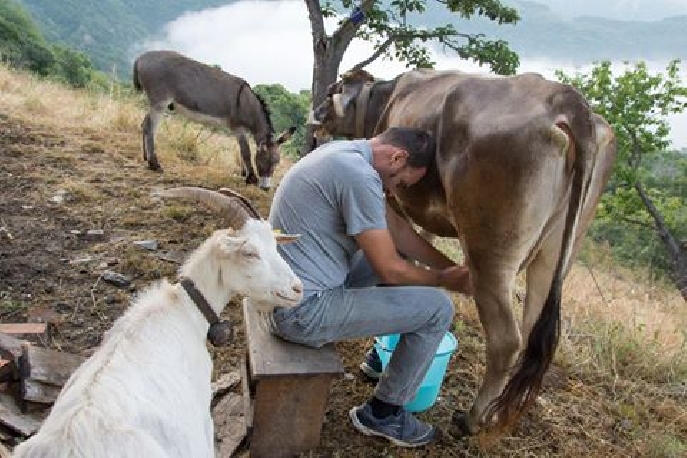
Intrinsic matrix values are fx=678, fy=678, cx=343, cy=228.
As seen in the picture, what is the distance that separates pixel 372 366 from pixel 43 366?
1.78 meters

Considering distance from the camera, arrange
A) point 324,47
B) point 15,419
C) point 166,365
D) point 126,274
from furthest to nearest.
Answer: point 324,47
point 126,274
point 15,419
point 166,365

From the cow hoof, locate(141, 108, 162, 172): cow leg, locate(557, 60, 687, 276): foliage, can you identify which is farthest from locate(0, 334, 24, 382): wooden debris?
locate(557, 60, 687, 276): foliage

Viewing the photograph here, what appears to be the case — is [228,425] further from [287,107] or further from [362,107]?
[287,107]

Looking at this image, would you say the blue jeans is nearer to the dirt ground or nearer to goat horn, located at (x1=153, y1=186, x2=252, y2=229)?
the dirt ground

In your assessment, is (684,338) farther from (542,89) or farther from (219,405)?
(219,405)

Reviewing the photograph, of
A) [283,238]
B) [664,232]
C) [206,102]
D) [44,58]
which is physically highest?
[283,238]

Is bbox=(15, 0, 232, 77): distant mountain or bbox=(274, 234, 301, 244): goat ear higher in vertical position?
bbox=(274, 234, 301, 244): goat ear

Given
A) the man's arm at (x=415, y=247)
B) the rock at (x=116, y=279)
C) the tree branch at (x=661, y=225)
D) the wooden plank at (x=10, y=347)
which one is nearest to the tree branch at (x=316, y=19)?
the rock at (x=116, y=279)

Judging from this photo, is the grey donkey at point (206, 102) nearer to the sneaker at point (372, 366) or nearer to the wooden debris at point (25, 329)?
the wooden debris at point (25, 329)

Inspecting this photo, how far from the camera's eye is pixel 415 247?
12.2ft

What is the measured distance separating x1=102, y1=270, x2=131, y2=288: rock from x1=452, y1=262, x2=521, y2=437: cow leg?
246 cm

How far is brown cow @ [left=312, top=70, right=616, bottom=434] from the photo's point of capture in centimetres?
316

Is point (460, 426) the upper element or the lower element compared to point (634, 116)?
upper

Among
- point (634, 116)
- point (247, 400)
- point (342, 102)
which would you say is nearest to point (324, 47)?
point (342, 102)
